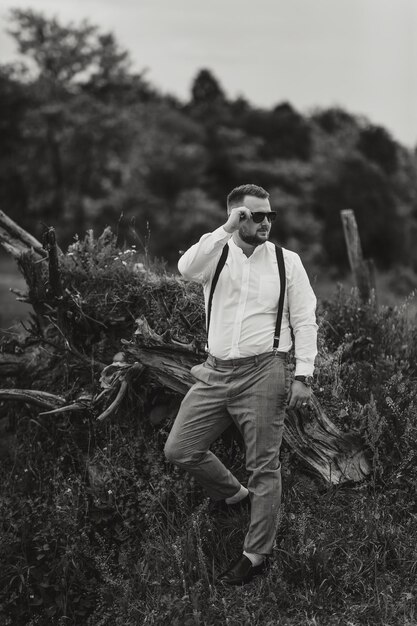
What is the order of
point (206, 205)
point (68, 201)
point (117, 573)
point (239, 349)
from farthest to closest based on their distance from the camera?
point (68, 201) < point (206, 205) < point (117, 573) < point (239, 349)

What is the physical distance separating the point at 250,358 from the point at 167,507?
1.43 metres

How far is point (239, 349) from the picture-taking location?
443cm

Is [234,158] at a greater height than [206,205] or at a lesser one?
greater

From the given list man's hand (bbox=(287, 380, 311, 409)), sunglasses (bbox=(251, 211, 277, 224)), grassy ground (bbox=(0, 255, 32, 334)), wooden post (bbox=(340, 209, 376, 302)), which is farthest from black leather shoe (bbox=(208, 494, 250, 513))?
grassy ground (bbox=(0, 255, 32, 334))

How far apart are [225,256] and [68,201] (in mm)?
31337

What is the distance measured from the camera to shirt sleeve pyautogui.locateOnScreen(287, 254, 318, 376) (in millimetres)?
4504

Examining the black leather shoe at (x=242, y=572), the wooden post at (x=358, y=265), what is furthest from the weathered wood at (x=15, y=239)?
the wooden post at (x=358, y=265)

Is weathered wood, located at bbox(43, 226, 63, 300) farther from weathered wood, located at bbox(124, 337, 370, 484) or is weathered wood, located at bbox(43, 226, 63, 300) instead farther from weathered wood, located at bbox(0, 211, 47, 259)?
weathered wood, located at bbox(124, 337, 370, 484)

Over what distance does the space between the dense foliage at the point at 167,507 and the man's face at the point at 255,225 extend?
1563 millimetres

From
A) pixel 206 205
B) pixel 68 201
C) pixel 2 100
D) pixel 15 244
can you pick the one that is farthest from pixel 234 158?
pixel 15 244

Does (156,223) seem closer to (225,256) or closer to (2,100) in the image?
(2,100)

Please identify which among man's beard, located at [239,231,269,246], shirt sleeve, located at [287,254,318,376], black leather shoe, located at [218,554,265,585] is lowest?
black leather shoe, located at [218,554,265,585]

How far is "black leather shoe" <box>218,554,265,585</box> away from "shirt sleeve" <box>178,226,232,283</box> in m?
1.78

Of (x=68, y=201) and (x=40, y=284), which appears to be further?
(x=68, y=201)
